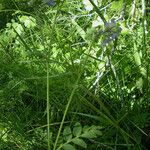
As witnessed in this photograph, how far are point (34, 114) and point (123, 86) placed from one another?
14.4 inches

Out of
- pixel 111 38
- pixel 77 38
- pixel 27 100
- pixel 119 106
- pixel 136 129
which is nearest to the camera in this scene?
pixel 111 38

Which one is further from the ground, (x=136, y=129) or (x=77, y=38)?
(x=77, y=38)

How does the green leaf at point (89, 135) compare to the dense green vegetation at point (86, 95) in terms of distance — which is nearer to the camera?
the green leaf at point (89, 135)

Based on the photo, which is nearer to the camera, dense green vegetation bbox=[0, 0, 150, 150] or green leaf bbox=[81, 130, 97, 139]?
green leaf bbox=[81, 130, 97, 139]

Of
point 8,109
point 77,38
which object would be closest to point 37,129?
point 8,109

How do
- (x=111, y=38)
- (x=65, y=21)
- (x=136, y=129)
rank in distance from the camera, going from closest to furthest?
(x=111, y=38) → (x=136, y=129) → (x=65, y=21)

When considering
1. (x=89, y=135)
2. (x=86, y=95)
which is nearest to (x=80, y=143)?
(x=89, y=135)

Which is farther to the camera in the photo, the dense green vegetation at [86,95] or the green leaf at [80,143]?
the dense green vegetation at [86,95]

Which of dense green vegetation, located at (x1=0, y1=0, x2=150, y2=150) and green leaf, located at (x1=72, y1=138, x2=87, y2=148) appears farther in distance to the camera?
dense green vegetation, located at (x1=0, y1=0, x2=150, y2=150)

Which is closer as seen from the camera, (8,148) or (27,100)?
(8,148)

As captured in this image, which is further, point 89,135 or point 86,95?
point 86,95

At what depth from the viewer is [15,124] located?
1.49 m

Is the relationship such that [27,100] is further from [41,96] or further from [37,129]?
[37,129]

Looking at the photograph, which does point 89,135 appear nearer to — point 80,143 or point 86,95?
point 80,143
